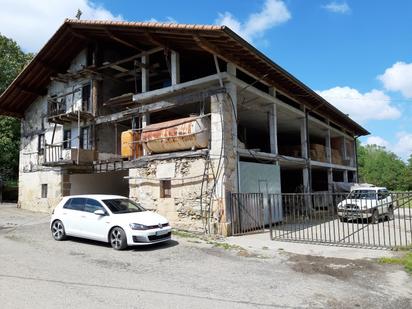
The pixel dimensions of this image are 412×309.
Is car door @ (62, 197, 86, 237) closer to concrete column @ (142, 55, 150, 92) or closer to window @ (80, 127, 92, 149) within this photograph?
concrete column @ (142, 55, 150, 92)

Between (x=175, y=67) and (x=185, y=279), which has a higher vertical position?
(x=175, y=67)

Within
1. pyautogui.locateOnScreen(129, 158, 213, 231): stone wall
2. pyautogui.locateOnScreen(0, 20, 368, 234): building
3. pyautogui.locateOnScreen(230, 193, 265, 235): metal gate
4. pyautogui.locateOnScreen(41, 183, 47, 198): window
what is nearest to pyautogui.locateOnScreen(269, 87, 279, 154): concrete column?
pyautogui.locateOnScreen(0, 20, 368, 234): building

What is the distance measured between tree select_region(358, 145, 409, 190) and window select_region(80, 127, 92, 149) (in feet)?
162

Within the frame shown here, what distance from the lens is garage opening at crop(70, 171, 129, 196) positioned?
19.9 meters

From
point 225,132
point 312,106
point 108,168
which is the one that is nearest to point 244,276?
point 225,132

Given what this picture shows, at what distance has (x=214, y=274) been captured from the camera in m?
7.28

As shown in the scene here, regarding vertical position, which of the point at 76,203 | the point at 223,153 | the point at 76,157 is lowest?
the point at 76,203

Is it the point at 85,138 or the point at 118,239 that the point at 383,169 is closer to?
the point at 85,138

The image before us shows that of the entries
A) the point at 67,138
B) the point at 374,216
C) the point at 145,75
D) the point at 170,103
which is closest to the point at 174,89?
the point at 170,103

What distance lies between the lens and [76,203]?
11.1 meters

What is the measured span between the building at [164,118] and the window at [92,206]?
3.83 metres

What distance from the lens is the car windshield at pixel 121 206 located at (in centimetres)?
1041

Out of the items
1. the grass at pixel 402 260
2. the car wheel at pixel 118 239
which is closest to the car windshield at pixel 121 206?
the car wheel at pixel 118 239

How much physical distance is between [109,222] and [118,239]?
1.90 feet
